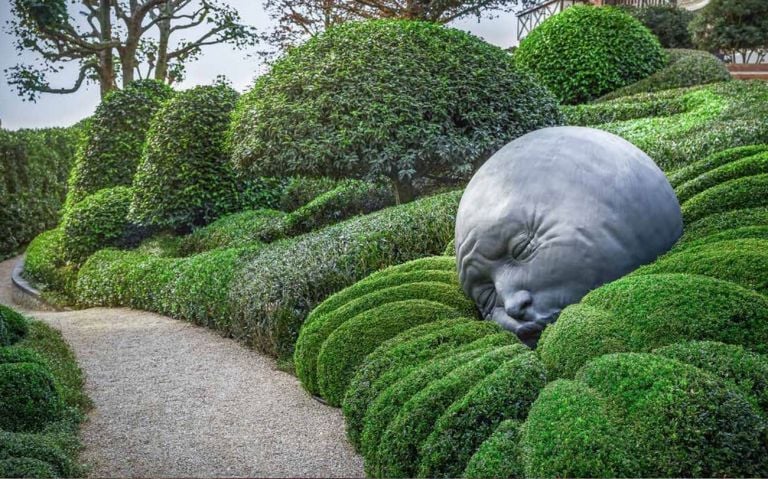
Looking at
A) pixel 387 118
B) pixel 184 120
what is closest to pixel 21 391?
pixel 387 118

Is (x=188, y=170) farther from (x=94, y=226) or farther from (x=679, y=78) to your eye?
(x=679, y=78)

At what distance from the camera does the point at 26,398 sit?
4691 millimetres

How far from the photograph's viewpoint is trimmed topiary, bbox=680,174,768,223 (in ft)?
15.2

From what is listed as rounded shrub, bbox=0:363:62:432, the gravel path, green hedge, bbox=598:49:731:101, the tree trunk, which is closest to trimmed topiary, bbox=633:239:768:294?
the gravel path

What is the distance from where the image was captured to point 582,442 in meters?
2.78

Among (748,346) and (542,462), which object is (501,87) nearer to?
(748,346)

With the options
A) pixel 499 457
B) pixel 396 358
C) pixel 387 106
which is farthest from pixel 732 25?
pixel 499 457

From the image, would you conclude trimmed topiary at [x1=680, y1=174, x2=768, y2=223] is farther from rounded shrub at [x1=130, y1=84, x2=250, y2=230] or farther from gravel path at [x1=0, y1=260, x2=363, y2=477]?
rounded shrub at [x1=130, y1=84, x2=250, y2=230]

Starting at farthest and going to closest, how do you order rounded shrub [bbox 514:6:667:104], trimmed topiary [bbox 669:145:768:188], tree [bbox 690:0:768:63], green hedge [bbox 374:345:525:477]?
tree [bbox 690:0:768:63], rounded shrub [bbox 514:6:667:104], trimmed topiary [bbox 669:145:768:188], green hedge [bbox 374:345:525:477]

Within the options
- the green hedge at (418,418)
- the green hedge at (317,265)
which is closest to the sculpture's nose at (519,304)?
the green hedge at (418,418)

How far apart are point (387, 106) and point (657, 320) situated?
231 inches

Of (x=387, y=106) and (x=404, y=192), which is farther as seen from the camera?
(x=404, y=192)

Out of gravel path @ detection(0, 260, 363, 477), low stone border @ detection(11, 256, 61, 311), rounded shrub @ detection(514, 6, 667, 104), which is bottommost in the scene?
low stone border @ detection(11, 256, 61, 311)

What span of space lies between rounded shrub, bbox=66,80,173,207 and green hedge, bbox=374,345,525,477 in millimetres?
11745
